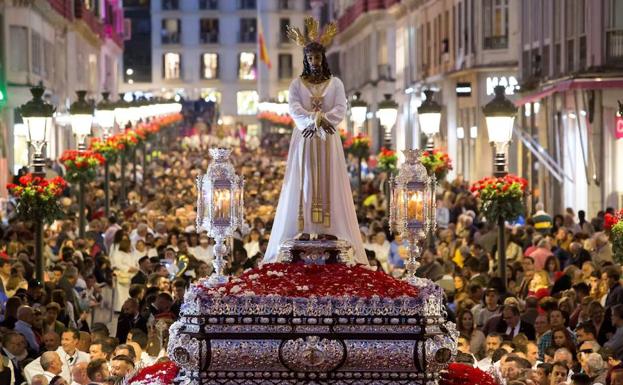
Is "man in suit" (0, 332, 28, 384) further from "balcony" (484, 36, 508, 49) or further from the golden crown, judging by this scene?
"balcony" (484, 36, 508, 49)

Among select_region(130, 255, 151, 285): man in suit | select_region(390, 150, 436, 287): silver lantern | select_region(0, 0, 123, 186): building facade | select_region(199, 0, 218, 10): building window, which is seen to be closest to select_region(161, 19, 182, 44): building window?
select_region(199, 0, 218, 10): building window

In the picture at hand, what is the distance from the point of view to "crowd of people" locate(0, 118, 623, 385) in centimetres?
1752

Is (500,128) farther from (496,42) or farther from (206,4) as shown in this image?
(206,4)

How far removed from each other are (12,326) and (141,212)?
20293mm

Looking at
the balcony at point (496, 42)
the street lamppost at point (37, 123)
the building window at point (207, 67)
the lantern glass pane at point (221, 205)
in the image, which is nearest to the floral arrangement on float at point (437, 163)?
the street lamppost at point (37, 123)

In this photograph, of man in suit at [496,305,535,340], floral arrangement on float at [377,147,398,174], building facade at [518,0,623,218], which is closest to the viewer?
man in suit at [496,305,535,340]

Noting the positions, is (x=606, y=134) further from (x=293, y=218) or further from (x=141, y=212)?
(x=293, y=218)

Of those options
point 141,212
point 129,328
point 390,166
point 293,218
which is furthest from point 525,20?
point 293,218

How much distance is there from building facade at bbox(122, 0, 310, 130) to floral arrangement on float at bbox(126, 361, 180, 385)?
140 m

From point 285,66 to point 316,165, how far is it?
13423 centimetres

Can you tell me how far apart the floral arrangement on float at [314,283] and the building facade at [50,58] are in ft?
69.3

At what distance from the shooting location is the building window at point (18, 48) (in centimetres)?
5741

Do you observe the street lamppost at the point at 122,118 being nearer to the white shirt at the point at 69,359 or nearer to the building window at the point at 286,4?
the white shirt at the point at 69,359

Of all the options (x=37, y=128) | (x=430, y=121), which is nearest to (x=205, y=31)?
(x=430, y=121)
